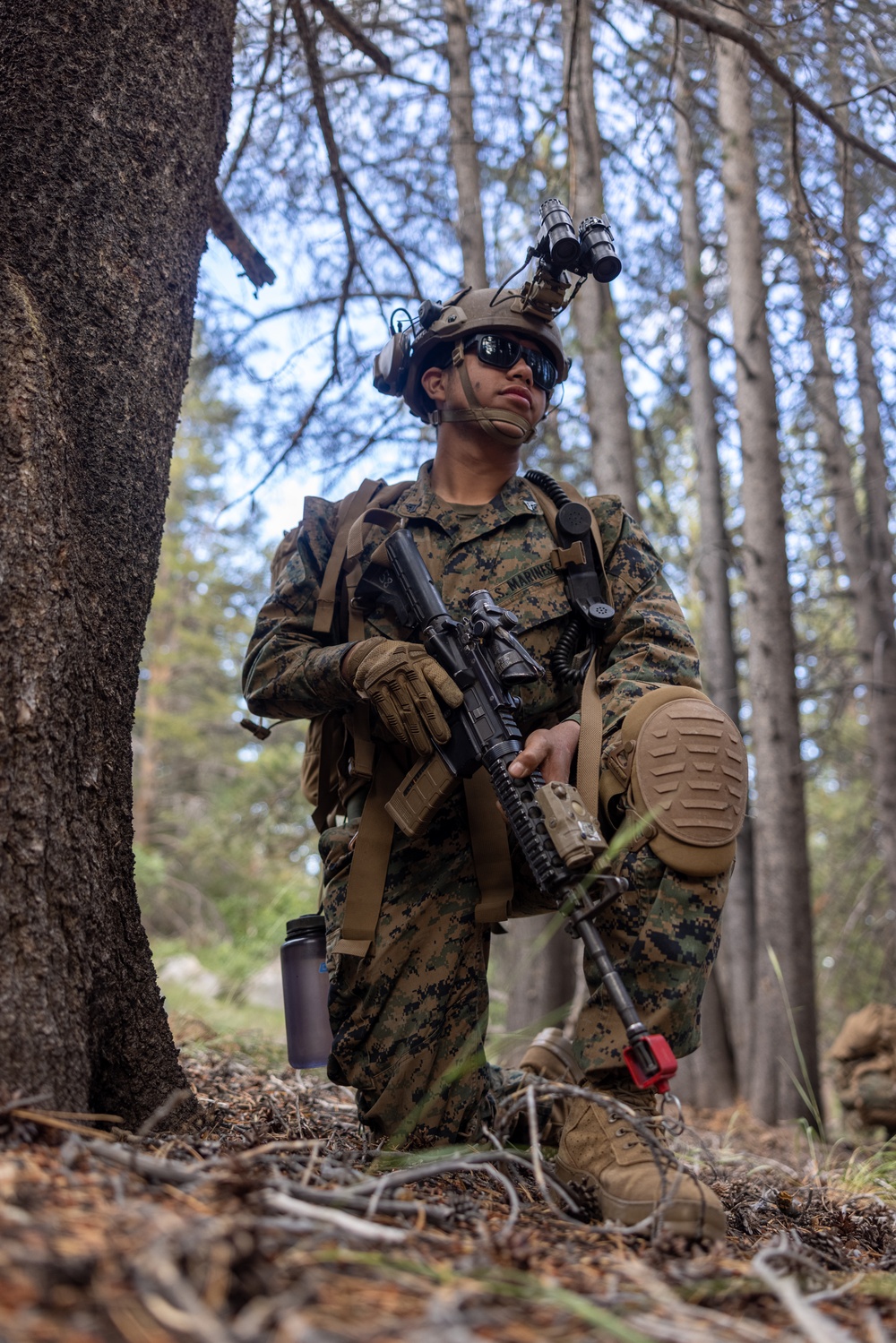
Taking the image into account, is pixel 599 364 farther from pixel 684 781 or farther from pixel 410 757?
pixel 684 781

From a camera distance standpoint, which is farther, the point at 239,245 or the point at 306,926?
the point at 239,245

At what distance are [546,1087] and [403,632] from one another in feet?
4.93

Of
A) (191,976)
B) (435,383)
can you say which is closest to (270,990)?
(191,976)

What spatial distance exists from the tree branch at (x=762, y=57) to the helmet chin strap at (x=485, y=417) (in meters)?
1.14

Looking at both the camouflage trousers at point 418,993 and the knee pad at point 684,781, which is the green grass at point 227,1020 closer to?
the camouflage trousers at point 418,993

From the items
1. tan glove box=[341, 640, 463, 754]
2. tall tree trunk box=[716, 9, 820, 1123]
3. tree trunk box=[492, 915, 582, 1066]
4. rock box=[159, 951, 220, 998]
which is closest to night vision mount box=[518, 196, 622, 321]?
tan glove box=[341, 640, 463, 754]

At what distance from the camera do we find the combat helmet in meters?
3.09

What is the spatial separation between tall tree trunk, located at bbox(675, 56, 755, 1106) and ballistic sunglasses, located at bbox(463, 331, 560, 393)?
3.40m

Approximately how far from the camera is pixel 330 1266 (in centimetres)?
104

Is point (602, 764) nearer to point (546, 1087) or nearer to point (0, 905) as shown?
point (546, 1087)

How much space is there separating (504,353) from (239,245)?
3.41 feet

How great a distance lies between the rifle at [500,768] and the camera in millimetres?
2027

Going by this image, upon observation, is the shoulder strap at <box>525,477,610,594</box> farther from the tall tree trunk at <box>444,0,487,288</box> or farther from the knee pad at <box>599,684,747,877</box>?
the tall tree trunk at <box>444,0,487,288</box>

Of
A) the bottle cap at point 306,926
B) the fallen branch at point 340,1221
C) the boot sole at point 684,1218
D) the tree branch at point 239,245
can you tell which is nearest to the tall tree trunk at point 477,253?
the tree branch at point 239,245
